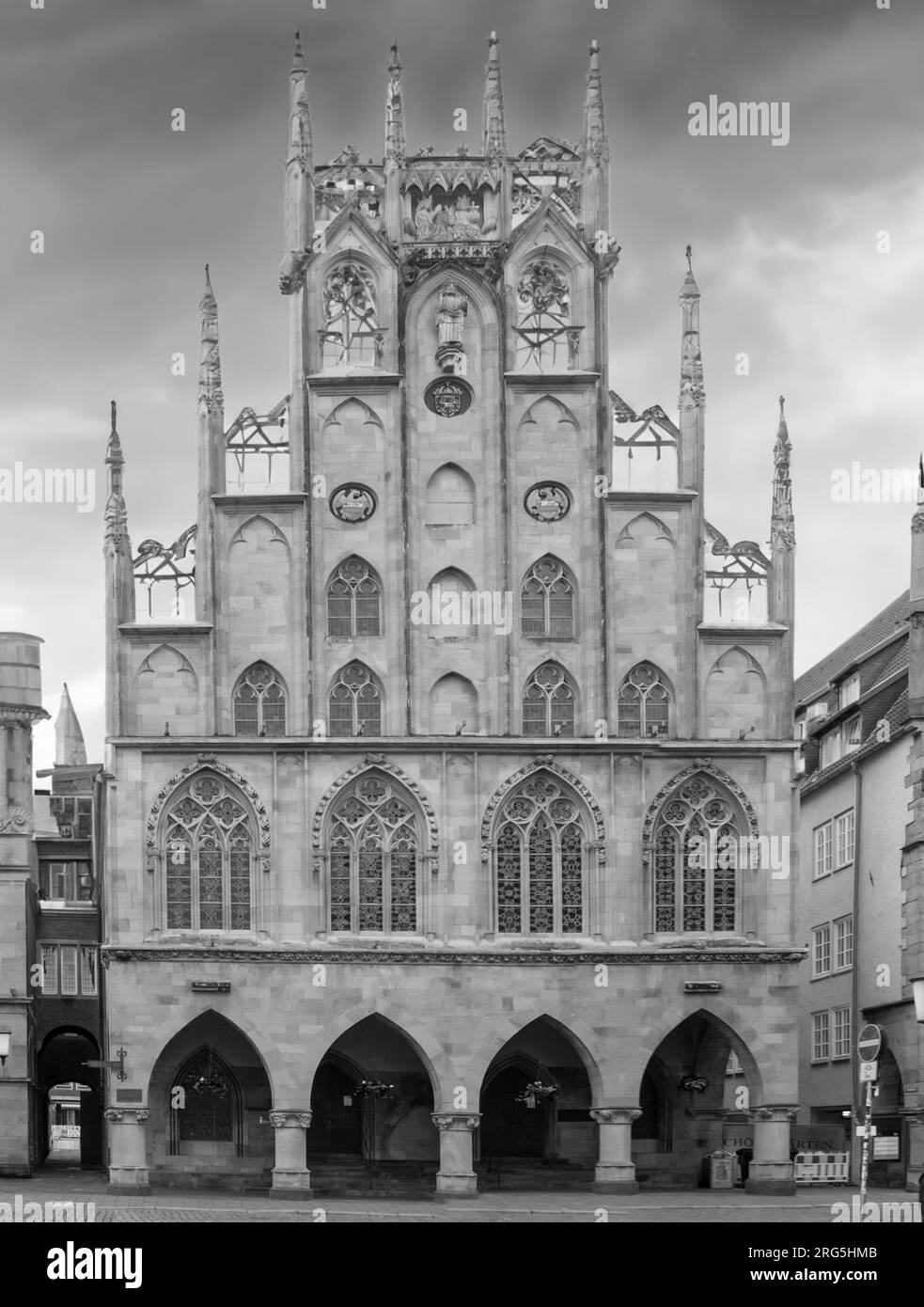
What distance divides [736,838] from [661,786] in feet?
7.56

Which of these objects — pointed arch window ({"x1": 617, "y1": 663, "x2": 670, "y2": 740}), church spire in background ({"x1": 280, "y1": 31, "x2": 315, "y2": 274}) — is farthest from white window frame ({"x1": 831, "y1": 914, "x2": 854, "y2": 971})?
church spire in background ({"x1": 280, "y1": 31, "x2": 315, "y2": 274})

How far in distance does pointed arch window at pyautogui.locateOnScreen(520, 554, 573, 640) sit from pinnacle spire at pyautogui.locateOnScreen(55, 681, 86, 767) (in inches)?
2269

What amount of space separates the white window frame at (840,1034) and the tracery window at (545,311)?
2028cm

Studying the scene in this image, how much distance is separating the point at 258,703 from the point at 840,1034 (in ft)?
66.7

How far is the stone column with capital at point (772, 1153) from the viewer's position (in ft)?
202

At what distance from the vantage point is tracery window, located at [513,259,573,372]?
65.6m

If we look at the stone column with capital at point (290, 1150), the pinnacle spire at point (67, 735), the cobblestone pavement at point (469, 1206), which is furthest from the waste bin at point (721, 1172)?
the pinnacle spire at point (67, 735)

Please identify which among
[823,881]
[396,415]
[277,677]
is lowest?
[823,881]

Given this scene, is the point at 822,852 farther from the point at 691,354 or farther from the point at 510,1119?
the point at 691,354

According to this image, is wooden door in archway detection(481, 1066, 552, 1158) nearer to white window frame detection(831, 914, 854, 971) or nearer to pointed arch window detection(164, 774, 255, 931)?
pointed arch window detection(164, 774, 255, 931)

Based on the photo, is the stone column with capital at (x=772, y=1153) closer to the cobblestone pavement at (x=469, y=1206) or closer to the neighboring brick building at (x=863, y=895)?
the cobblestone pavement at (x=469, y=1206)

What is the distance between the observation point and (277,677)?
63250 millimetres
